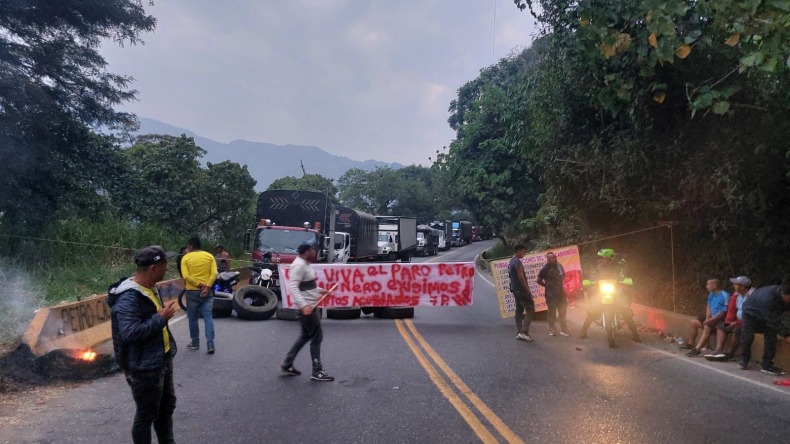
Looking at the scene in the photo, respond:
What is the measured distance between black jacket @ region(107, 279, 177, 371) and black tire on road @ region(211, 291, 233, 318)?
10.1 meters

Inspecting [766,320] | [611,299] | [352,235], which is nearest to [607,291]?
[611,299]

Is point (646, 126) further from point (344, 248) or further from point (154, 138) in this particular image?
point (154, 138)

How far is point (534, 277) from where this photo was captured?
1428 centimetres

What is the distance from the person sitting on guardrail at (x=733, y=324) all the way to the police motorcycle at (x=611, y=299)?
5.16 ft

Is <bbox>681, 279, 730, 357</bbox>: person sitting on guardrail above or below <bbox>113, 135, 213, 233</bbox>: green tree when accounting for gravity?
below

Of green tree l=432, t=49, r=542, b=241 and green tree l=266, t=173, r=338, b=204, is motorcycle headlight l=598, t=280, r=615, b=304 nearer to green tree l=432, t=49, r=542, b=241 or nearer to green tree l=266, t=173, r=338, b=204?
green tree l=432, t=49, r=542, b=241

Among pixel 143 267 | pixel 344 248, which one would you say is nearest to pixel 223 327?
pixel 143 267

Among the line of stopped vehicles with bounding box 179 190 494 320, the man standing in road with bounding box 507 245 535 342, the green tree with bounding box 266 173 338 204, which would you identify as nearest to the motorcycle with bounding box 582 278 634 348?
the man standing in road with bounding box 507 245 535 342

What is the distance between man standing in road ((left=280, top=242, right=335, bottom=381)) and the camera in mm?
8234

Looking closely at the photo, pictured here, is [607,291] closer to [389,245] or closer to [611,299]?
[611,299]

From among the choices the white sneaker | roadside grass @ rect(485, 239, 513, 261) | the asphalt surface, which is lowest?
the asphalt surface

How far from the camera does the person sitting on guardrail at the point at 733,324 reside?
9.90 m

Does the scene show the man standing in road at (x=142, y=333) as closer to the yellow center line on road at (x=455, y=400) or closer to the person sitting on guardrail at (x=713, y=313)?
the yellow center line on road at (x=455, y=400)

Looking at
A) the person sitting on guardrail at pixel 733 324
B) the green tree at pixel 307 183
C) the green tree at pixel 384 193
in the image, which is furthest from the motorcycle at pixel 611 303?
the green tree at pixel 384 193
